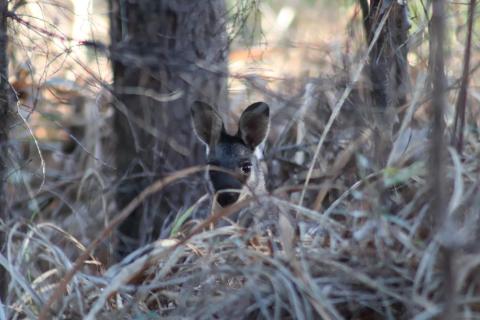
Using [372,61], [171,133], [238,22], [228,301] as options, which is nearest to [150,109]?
[171,133]

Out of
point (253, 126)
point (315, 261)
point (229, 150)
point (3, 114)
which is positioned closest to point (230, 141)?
point (229, 150)

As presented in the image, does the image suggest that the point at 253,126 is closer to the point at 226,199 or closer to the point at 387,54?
the point at 226,199

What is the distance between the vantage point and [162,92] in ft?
19.4

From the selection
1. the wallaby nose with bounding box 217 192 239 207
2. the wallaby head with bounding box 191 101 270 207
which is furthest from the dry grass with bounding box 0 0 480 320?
the wallaby head with bounding box 191 101 270 207

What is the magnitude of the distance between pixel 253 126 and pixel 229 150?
24cm

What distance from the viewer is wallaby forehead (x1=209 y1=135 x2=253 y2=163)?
A: 5926mm

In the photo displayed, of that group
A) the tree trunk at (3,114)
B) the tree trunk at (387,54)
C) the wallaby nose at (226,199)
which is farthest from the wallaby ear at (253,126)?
the tree trunk at (3,114)

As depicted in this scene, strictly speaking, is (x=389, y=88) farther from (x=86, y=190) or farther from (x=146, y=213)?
(x=86, y=190)

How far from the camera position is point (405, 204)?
3.70 meters

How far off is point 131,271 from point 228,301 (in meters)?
0.50

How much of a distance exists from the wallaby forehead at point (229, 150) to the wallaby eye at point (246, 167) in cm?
5

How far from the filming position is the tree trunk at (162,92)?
576 cm

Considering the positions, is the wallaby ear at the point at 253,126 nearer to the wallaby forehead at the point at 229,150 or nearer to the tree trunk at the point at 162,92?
the wallaby forehead at the point at 229,150

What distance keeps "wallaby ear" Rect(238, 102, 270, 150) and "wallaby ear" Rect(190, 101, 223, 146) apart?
0.55 feet
